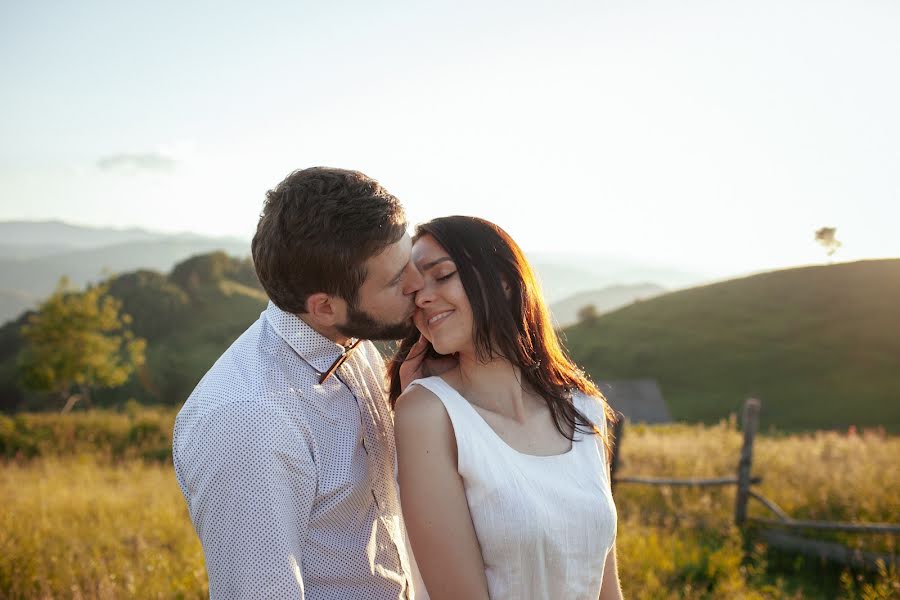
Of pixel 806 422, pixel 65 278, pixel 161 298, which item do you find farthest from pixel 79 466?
pixel 161 298

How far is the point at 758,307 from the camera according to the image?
51031mm

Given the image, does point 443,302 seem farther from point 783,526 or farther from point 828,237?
point 828,237

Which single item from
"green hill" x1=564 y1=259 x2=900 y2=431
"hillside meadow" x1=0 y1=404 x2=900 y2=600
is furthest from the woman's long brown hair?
"green hill" x1=564 y1=259 x2=900 y2=431

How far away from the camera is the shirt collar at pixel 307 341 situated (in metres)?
2.66

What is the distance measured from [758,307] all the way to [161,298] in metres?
49.4

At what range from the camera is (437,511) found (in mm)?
2646

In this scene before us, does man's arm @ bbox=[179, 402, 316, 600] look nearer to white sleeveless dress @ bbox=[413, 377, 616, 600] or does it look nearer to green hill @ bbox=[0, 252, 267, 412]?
white sleeveless dress @ bbox=[413, 377, 616, 600]

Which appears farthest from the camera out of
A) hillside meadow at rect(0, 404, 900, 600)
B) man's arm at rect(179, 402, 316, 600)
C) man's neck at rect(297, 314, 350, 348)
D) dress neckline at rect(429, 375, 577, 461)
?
hillside meadow at rect(0, 404, 900, 600)

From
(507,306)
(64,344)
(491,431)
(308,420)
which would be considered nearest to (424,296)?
(507,306)

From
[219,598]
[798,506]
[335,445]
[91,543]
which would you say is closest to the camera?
[219,598]

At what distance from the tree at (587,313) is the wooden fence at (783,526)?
48.8 meters

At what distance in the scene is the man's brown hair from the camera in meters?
2.62

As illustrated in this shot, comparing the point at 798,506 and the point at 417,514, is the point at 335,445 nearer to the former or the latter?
the point at 417,514

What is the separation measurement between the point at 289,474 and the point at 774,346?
47560 mm
